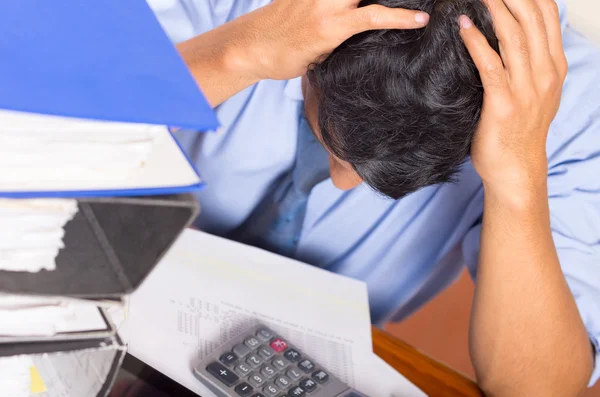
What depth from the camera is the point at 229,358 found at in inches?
22.9

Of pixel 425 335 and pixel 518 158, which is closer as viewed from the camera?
pixel 518 158

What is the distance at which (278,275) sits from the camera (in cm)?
74

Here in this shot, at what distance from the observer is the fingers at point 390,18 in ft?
1.70

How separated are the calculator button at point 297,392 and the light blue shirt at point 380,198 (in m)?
0.31

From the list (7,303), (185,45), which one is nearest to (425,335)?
(185,45)

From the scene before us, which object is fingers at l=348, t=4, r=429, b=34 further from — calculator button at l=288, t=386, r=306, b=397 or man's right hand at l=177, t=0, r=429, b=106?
calculator button at l=288, t=386, r=306, b=397

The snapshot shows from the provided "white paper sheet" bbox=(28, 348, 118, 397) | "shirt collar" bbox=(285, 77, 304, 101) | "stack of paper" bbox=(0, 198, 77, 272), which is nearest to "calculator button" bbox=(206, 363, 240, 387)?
"white paper sheet" bbox=(28, 348, 118, 397)

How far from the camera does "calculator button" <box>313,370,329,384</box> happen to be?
589mm

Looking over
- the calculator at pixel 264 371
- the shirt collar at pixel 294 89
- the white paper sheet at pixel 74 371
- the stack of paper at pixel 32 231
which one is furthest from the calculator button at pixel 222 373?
the shirt collar at pixel 294 89

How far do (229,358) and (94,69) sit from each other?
1.24 ft

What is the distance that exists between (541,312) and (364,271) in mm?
278

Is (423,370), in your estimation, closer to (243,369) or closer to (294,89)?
(243,369)

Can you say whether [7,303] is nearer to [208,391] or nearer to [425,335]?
[208,391]

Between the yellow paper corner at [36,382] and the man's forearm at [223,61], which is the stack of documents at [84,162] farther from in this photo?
the man's forearm at [223,61]
